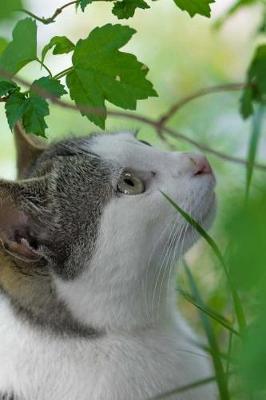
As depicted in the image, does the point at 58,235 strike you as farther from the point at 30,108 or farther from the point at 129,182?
the point at 30,108

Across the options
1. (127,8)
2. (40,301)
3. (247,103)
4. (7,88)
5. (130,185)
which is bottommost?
(40,301)

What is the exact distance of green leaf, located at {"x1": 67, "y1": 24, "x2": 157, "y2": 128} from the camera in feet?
4.28

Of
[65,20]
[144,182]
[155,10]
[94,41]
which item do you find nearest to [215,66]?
[155,10]

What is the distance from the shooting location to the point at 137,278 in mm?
1659

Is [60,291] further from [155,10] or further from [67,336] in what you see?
[155,10]

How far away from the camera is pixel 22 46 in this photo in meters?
1.32

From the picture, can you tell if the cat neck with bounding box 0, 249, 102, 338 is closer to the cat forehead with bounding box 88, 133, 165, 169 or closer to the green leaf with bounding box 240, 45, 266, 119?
the cat forehead with bounding box 88, 133, 165, 169

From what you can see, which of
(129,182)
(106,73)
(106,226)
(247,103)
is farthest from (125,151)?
(106,73)

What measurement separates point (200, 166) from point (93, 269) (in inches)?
13.1

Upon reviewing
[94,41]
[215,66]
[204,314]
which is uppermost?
[94,41]

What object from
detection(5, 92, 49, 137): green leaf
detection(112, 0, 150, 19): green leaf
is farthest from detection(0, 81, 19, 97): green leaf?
detection(112, 0, 150, 19): green leaf

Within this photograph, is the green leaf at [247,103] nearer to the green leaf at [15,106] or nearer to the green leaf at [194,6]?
the green leaf at [194,6]

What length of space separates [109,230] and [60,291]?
18cm

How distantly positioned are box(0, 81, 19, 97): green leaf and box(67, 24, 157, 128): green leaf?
0.33ft
